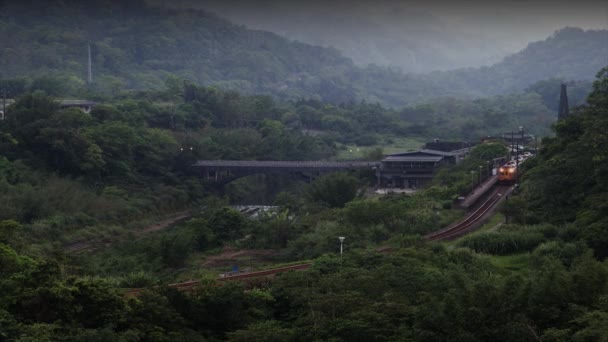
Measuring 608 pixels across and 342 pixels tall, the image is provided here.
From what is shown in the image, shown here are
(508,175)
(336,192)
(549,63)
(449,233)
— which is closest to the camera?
(449,233)

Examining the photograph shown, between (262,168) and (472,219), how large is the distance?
2190cm

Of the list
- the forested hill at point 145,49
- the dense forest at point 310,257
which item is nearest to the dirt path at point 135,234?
the dense forest at point 310,257

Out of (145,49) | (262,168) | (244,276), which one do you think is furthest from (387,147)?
(145,49)

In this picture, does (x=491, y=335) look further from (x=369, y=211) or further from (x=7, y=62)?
(x=7, y=62)

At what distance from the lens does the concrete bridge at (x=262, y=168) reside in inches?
1909

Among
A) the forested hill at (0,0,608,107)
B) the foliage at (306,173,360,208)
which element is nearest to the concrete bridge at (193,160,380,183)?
the foliage at (306,173,360,208)

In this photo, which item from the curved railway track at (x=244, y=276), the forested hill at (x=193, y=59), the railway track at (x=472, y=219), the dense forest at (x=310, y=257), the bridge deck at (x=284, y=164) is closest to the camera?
the dense forest at (x=310, y=257)

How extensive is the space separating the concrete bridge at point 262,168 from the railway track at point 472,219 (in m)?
14.0

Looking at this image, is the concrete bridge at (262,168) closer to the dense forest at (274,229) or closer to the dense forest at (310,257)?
the dense forest at (274,229)

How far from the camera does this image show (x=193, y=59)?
12312 cm

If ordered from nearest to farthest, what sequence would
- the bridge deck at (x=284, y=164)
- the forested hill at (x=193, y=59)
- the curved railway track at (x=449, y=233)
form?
the curved railway track at (x=449, y=233) → the bridge deck at (x=284, y=164) → the forested hill at (x=193, y=59)

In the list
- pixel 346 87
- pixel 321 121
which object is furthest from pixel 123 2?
pixel 321 121

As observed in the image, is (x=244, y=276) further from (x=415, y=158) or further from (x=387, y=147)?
(x=387, y=147)

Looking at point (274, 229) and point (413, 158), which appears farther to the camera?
point (413, 158)
